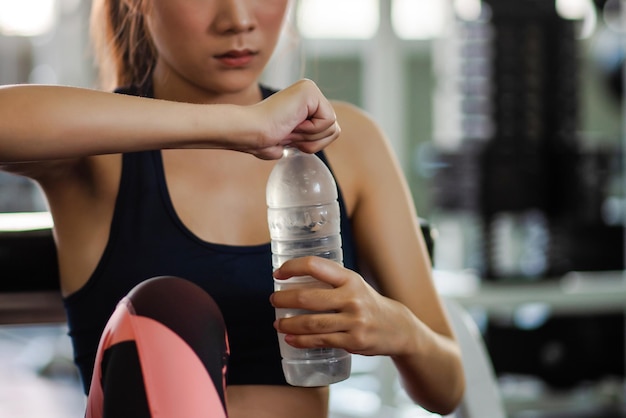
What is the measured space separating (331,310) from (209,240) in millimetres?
272

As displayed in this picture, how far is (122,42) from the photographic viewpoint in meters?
1.11

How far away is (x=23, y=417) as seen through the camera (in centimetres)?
314

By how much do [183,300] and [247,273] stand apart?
219 millimetres

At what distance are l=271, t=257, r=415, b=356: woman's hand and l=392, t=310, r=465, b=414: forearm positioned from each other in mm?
125

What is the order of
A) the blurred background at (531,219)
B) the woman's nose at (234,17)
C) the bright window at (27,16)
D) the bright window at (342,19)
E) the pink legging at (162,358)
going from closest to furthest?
the pink legging at (162,358)
the woman's nose at (234,17)
the blurred background at (531,219)
the bright window at (342,19)
the bright window at (27,16)

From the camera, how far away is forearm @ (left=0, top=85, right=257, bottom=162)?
76 cm

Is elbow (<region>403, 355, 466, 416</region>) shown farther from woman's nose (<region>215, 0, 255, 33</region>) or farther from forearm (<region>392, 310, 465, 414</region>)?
woman's nose (<region>215, 0, 255, 33</region>)

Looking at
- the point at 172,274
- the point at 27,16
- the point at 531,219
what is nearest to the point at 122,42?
the point at 172,274

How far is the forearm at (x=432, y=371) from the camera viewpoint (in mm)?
988

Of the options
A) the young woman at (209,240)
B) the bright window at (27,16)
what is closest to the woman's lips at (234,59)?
the young woman at (209,240)

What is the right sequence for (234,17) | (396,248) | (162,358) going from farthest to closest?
(396,248) → (234,17) → (162,358)

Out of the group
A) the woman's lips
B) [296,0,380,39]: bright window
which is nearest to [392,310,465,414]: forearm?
the woman's lips

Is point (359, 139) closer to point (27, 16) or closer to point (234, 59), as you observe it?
point (234, 59)

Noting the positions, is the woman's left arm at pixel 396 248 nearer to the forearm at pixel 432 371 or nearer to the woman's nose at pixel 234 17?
the forearm at pixel 432 371
